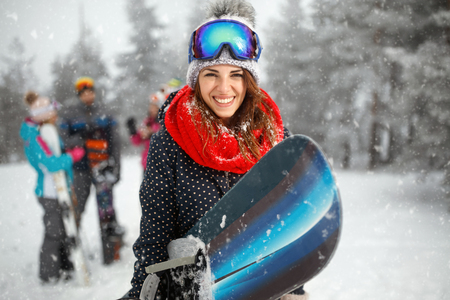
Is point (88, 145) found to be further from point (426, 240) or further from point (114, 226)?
point (426, 240)

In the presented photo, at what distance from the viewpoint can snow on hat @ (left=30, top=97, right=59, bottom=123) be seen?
3.20 metres

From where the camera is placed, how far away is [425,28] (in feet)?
27.4

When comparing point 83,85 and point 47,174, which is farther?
point 83,85

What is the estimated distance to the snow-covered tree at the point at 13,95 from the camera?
19891mm

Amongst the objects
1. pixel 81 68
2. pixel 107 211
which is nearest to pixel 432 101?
pixel 107 211

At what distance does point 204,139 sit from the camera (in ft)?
4.05

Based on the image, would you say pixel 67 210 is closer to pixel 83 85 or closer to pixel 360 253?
pixel 83 85

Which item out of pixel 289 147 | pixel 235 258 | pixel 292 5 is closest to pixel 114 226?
pixel 235 258

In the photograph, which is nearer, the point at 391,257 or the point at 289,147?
the point at 289,147

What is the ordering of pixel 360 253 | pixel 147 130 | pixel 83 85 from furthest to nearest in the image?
pixel 147 130 < pixel 360 253 < pixel 83 85

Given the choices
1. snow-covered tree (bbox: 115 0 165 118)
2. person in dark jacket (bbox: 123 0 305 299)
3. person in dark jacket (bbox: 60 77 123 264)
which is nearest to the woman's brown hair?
person in dark jacket (bbox: 123 0 305 299)

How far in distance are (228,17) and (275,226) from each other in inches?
38.4

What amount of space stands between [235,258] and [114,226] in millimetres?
3192

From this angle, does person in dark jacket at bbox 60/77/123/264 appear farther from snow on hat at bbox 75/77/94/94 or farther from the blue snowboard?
the blue snowboard
